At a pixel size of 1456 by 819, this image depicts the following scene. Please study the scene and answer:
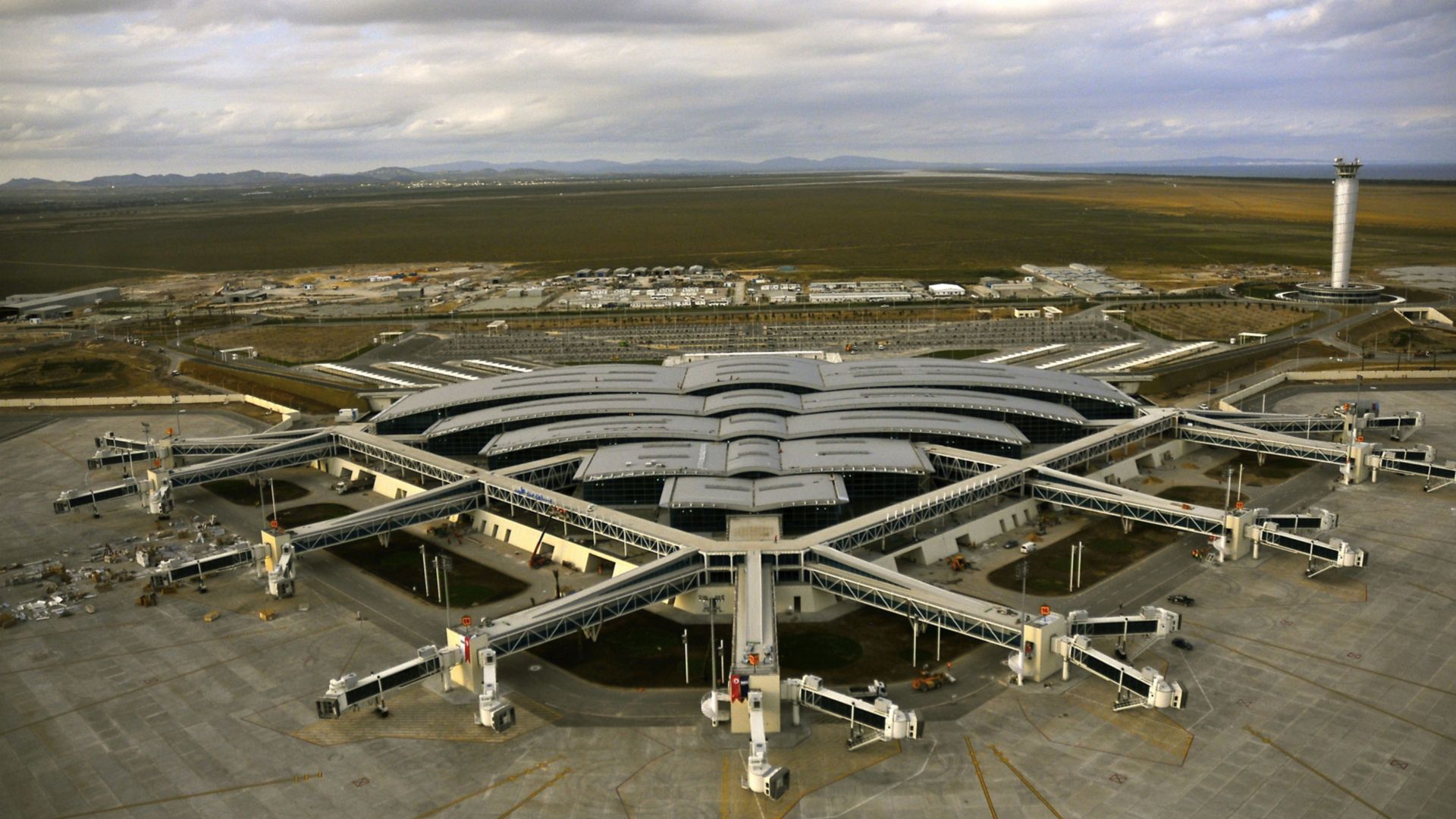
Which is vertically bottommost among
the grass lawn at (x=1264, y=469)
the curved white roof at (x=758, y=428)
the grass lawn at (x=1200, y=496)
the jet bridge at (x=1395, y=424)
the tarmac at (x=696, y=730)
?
the tarmac at (x=696, y=730)

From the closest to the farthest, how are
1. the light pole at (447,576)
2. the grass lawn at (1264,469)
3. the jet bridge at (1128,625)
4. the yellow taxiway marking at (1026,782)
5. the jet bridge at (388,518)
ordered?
1. the yellow taxiway marking at (1026,782)
2. the jet bridge at (1128,625)
3. the light pole at (447,576)
4. the jet bridge at (388,518)
5. the grass lawn at (1264,469)

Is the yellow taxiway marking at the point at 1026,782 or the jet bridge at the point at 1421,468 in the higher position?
the jet bridge at the point at 1421,468

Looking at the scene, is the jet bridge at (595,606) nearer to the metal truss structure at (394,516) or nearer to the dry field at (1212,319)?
the metal truss structure at (394,516)

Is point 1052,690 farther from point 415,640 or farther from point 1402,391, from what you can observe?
point 1402,391

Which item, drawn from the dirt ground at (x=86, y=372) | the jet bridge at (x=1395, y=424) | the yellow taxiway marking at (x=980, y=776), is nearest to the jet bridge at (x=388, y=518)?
the yellow taxiway marking at (x=980, y=776)

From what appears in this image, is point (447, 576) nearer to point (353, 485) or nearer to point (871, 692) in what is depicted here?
point (353, 485)

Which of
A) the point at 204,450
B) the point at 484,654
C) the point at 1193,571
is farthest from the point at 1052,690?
the point at 204,450

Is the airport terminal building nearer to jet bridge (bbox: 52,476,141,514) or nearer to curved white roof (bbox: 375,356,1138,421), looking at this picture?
curved white roof (bbox: 375,356,1138,421)
